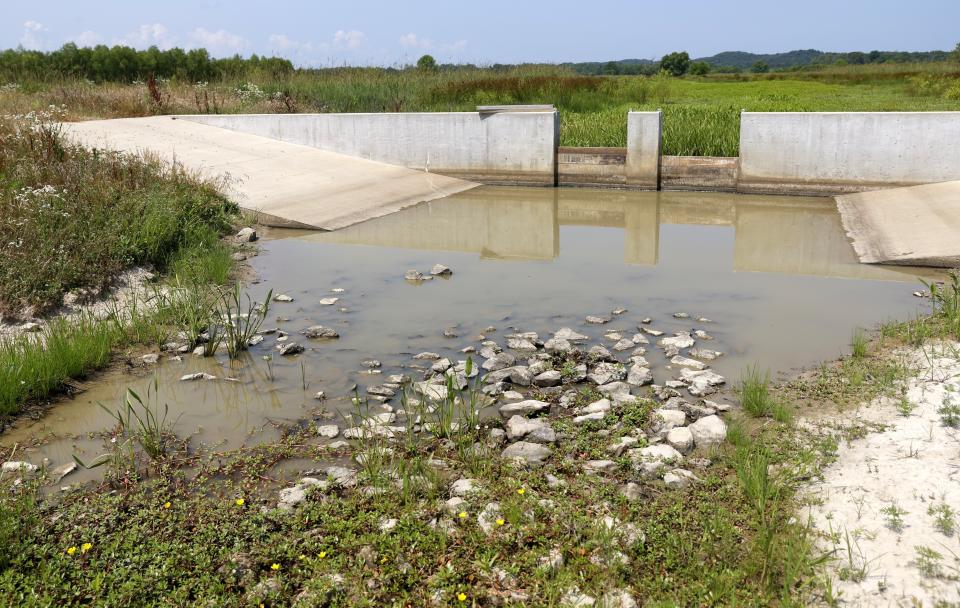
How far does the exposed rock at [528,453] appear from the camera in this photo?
434cm

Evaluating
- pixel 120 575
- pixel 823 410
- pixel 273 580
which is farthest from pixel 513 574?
pixel 823 410

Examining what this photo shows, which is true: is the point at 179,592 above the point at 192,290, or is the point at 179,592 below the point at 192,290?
below

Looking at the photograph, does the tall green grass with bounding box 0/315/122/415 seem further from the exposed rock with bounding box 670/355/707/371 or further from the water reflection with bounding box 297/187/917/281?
the water reflection with bounding box 297/187/917/281

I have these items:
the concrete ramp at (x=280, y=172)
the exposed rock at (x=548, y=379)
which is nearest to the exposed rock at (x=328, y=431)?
the exposed rock at (x=548, y=379)

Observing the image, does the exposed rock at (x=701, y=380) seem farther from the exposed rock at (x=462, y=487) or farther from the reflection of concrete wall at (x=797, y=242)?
the reflection of concrete wall at (x=797, y=242)

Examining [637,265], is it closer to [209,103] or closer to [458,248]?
[458,248]

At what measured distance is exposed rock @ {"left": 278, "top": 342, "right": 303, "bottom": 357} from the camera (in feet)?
20.3

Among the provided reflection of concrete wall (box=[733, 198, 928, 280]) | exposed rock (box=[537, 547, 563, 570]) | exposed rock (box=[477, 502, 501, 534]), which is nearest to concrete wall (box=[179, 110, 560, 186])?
reflection of concrete wall (box=[733, 198, 928, 280])

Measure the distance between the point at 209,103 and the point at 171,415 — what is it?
1594 centimetres

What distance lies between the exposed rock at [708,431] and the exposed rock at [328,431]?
2.08 metres

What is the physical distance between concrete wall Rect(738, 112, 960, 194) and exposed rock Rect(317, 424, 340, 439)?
10.2m

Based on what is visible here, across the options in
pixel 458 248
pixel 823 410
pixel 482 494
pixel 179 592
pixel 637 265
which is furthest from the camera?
pixel 458 248

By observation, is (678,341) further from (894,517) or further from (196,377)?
(196,377)

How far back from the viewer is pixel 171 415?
16.9 feet
